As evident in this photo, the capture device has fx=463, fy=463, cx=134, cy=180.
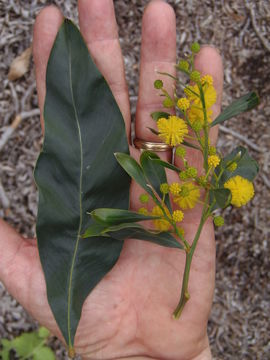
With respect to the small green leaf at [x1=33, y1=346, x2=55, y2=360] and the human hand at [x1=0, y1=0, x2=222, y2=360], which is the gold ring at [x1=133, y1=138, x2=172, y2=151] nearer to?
the human hand at [x1=0, y1=0, x2=222, y2=360]

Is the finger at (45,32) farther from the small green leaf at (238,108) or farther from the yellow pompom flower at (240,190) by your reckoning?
the yellow pompom flower at (240,190)

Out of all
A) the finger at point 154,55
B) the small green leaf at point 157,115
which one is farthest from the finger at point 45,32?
A: the small green leaf at point 157,115

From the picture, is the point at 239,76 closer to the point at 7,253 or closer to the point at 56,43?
the point at 56,43

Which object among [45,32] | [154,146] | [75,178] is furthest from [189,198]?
[45,32]

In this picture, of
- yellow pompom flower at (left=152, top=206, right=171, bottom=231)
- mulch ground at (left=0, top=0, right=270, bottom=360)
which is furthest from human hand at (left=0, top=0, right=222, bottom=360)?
mulch ground at (left=0, top=0, right=270, bottom=360)

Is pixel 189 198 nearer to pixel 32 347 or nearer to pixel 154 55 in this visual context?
pixel 154 55
